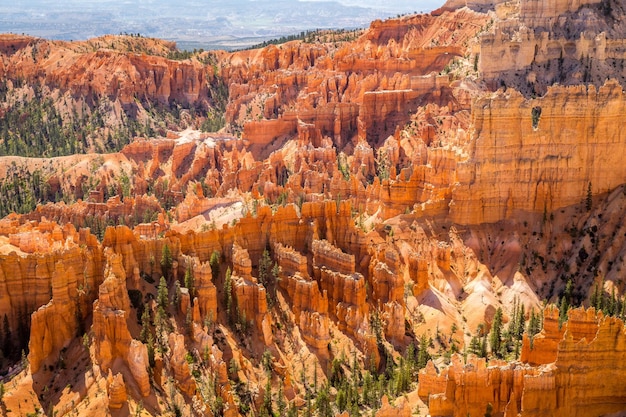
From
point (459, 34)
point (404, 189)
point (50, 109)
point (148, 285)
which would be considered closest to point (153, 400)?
point (148, 285)

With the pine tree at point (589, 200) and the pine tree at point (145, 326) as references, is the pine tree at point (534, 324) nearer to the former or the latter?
the pine tree at point (589, 200)

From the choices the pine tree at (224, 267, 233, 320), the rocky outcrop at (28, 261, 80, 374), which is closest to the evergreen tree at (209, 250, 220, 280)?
the pine tree at (224, 267, 233, 320)

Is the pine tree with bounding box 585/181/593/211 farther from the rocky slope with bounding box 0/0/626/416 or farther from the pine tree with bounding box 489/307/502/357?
the pine tree with bounding box 489/307/502/357

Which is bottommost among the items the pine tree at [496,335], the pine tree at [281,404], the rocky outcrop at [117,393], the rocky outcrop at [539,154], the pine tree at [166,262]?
the pine tree at [281,404]

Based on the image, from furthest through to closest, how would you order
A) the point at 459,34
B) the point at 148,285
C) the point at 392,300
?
the point at 459,34
the point at 392,300
the point at 148,285

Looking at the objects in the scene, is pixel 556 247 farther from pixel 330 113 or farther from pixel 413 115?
pixel 330 113

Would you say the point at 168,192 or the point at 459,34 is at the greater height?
the point at 459,34

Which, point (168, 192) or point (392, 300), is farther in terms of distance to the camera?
point (168, 192)

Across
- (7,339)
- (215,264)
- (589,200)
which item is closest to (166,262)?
(215,264)

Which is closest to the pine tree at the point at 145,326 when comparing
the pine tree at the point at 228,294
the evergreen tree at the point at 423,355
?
the pine tree at the point at 228,294
